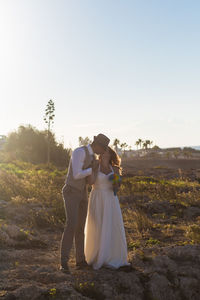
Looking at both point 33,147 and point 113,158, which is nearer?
point 113,158

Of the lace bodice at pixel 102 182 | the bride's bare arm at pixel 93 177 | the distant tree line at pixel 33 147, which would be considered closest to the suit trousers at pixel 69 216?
the bride's bare arm at pixel 93 177

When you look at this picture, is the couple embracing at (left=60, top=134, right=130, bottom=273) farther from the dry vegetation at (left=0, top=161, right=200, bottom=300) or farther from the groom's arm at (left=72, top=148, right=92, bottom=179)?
the dry vegetation at (left=0, top=161, right=200, bottom=300)

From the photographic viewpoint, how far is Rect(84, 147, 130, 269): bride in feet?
16.5

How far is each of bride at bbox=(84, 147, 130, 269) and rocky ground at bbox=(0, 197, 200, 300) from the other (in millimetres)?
264

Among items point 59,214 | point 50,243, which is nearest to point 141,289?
point 50,243

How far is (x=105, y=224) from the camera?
5059 millimetres

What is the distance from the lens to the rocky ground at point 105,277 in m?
4.04

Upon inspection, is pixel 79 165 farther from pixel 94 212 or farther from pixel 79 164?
pixel 94 212

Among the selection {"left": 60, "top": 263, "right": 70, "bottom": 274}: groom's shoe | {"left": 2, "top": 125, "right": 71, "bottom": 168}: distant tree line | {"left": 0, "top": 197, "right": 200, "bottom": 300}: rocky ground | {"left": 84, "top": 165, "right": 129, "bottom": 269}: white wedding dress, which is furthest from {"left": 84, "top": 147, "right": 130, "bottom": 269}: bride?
{"left": 2, "top": 125, "right": 71, "bottom": 168}: distant tree line

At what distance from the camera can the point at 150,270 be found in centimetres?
491

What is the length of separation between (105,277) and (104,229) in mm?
752

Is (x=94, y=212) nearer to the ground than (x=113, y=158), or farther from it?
nearer to the ground

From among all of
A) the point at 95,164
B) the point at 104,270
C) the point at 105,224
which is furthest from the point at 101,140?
the point at 104,270

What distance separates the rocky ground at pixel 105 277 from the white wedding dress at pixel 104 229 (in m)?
0.26
